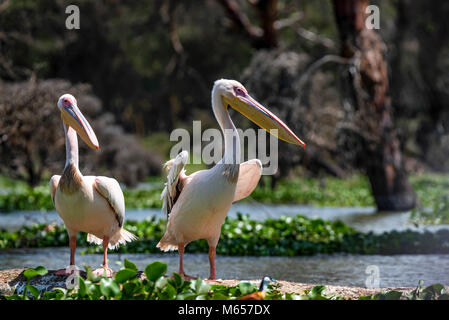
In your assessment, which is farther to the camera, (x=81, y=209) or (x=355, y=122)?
(x=355, y=122)

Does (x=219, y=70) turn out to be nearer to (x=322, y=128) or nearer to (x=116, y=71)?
(x=116, y=71)

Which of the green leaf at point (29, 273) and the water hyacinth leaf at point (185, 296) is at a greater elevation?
the green leaf at point (29, 273)

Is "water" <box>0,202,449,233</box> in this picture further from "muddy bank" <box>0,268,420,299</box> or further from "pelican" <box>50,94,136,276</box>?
"muddy bank" <box>0,268,420,299</box>

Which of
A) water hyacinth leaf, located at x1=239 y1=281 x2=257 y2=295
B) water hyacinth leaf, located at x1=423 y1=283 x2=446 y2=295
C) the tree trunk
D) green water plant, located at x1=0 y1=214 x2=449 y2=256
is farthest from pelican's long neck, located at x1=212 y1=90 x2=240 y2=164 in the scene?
the tree trunk

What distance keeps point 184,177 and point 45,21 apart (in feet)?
61.5

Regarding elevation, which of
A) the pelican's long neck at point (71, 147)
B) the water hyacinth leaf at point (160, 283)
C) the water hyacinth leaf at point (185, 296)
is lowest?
the water hyacinth leaf at point (185, 296)

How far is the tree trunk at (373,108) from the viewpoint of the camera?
1251cm

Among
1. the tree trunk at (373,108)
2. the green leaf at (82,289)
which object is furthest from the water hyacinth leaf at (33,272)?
the tree trunk at (373,108)

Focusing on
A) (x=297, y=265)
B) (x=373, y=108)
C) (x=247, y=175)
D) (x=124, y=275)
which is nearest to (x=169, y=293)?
(x=124, y=275)

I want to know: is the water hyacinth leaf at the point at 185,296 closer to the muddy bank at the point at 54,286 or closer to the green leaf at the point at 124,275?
the green leaf at the point at 124,275

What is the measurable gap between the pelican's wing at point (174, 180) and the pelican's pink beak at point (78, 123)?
647mm

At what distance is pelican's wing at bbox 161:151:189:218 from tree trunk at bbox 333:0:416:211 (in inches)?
310

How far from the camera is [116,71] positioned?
28.0 metres
